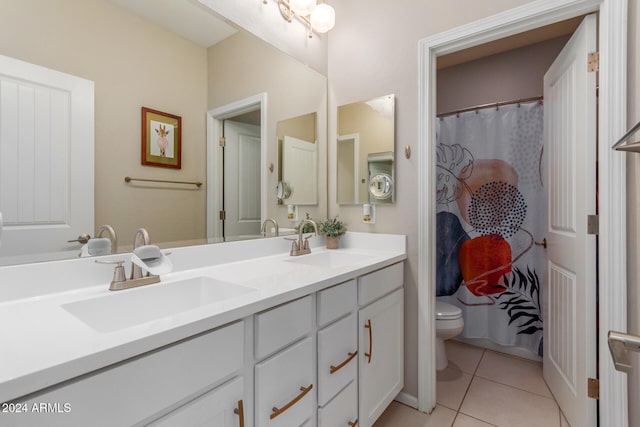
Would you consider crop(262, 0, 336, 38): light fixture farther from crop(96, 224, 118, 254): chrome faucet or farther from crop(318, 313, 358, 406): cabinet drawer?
crop(318, 313, 358, 406): cabinet drawer

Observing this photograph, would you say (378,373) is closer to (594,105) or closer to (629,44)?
(594,105)


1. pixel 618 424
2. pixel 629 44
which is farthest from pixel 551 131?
pixel 618 424

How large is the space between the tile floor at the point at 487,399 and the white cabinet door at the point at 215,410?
1.11 m

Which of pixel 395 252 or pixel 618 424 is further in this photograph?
pixel 395 252

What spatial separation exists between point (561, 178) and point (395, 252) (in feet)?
3.30

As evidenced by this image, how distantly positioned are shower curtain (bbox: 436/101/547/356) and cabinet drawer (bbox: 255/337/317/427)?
1.97 meters

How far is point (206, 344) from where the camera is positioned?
0.74 m

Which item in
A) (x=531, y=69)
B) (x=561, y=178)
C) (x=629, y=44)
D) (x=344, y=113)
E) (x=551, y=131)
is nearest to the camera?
(x=629, y=44)

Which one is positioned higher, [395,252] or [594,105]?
[594,105]

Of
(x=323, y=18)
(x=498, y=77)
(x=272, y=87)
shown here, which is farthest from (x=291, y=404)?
(x=498, y=77)

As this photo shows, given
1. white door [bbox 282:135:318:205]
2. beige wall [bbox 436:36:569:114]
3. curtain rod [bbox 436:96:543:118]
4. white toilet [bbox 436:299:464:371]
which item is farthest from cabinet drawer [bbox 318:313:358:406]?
beige wall [bbox 436:36:569:114]

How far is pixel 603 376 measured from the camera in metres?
1.32

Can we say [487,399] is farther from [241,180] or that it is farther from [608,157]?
[241,180]

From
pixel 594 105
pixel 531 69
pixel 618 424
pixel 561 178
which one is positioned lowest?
pixel 618 424
